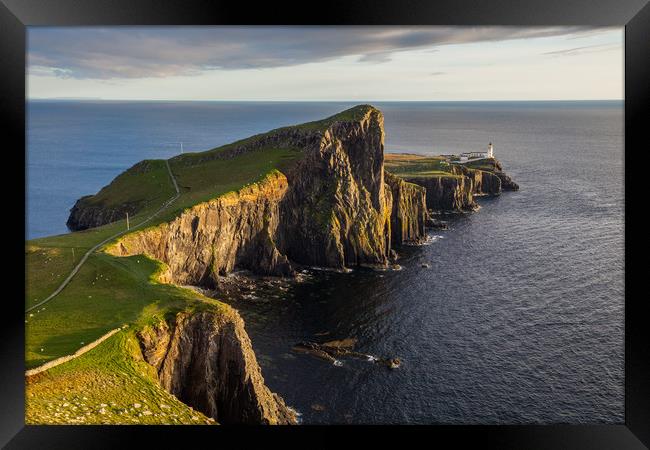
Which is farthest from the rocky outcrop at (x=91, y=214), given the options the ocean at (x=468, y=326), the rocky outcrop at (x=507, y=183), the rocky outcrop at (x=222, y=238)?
the rocky outcrop at (x=507, y=183)

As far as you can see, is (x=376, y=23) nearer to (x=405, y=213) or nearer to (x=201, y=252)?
(x=201, y=252)

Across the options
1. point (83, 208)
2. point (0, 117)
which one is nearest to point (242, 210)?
point (83, 208)

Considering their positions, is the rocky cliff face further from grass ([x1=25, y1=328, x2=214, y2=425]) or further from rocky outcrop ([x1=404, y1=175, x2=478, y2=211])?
grass ([x1=25, y1=328, x2=214, y2=425])

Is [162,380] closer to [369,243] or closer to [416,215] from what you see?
[369,243]

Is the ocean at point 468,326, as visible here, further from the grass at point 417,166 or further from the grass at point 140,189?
the grass at point 417,166

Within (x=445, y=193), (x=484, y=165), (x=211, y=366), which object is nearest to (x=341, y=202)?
(x=445, y=193)
